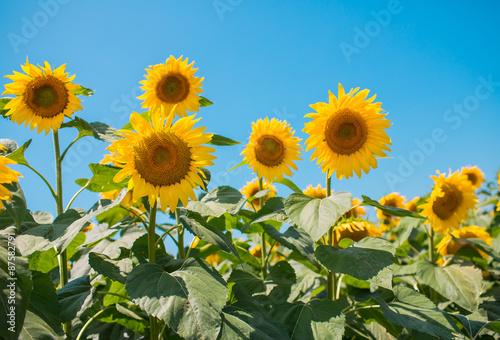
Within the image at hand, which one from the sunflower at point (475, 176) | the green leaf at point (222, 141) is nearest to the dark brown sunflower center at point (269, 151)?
the green leaf at point (222, 141)

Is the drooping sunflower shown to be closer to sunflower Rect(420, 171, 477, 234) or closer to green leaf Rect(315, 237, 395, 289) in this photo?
green leaf Rect(315, 237, 395, 289)

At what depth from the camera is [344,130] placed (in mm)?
2979

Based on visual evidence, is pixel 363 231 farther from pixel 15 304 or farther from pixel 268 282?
pixel 15 304

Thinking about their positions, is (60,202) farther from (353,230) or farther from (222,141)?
(353,230)

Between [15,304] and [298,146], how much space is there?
2.85m

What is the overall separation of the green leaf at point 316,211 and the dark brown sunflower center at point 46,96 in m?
1.80

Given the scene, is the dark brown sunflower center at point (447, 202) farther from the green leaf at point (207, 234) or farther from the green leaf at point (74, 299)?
the green leaf at point (74, 299)

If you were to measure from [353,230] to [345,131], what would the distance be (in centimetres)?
101

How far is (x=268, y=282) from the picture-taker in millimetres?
2891

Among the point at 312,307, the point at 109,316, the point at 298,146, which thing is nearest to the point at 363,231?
the point at 298,146

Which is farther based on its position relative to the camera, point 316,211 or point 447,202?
point 447,202

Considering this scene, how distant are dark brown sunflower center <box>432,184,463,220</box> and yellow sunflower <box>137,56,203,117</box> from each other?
249 centimetres

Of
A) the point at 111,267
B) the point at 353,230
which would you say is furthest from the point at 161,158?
the point at 353,230

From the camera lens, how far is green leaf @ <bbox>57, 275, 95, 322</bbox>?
200 centimetres
